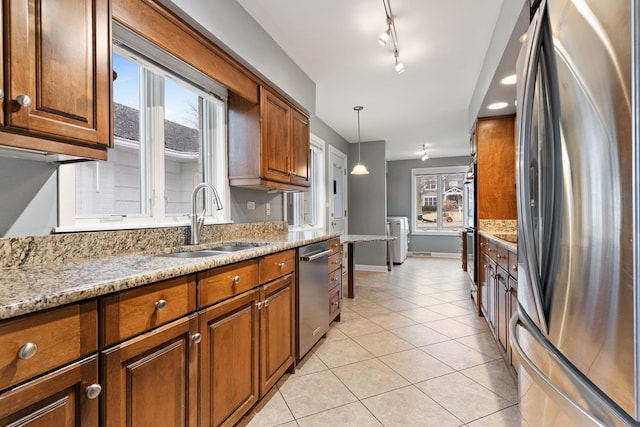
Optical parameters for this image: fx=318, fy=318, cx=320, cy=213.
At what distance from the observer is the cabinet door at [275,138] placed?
2.50 metres

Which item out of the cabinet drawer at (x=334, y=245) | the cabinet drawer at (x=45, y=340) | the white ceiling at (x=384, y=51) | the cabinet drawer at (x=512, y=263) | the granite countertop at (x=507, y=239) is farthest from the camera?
the cabinet drawer at (x=334, y=245)

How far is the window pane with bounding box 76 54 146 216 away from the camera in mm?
1635

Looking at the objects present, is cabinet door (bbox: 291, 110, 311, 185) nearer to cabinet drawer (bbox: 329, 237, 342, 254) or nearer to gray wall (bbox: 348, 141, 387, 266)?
cabinet drawer (bbox: 329, 237, 342, 254)

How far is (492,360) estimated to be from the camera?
7.97 ft

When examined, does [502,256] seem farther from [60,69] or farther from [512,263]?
[60,69]

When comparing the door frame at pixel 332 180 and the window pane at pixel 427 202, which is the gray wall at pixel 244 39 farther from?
the window pane at pixel 427 202

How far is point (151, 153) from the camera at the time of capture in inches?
77.3

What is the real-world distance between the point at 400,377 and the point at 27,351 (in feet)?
6.78

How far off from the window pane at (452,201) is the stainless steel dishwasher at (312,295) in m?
6.14

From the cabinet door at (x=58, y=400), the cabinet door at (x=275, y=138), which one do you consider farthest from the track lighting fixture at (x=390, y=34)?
the cabinet door at (x=58, y=400)

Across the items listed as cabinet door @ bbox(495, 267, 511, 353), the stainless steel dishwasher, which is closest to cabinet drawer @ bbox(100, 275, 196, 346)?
the stainless steel dishwasher

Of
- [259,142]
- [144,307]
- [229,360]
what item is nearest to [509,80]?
[259,142]

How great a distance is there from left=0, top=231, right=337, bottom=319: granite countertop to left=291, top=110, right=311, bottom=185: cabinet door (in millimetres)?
1610

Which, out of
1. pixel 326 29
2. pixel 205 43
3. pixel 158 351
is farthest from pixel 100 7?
pixel 326 29
